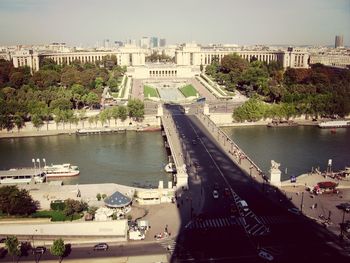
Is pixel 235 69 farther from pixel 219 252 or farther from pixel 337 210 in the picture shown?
pixel 219 252

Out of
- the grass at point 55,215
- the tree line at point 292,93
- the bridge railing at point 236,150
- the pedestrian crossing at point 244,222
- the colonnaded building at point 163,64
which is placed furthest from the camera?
the colonnaded building at point 163,64

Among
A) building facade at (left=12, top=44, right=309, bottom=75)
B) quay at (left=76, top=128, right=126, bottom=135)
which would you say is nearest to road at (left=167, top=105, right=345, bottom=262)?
quay at (left=76, top=128, right=126, bottom=135)

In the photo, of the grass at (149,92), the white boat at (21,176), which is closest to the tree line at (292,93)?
the grass at (149,92)

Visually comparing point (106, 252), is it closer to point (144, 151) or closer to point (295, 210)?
point (295, 210)

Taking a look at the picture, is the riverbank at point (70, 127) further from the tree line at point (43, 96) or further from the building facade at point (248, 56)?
the building facade at point (248, 56)

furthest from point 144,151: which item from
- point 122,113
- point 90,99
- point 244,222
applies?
point 244,222

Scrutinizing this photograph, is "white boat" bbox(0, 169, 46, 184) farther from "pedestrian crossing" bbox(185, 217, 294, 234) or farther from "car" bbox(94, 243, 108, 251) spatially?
"pedestrian crossing" bbox(185, 217, 294, 234)

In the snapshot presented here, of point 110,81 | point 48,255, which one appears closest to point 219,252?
point 48,255
